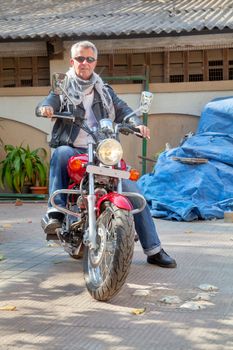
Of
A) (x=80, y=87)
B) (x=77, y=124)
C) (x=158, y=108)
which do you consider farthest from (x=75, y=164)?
(x=158, y=108)

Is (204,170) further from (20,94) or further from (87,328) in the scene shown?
(87,328)

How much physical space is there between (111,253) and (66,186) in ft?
3.42

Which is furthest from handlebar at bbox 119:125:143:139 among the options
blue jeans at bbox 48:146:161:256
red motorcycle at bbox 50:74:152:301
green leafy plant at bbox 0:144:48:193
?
green leafy plant at bbox 0:144:48:193

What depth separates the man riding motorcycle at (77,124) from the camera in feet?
16.5

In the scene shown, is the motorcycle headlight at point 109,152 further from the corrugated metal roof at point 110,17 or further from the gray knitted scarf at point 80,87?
the corrugated metal roof at point 110,17

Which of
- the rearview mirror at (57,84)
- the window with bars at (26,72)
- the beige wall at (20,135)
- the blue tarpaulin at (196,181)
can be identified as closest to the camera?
the rearview mirror at (57,84)

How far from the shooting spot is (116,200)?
4332 millimetres

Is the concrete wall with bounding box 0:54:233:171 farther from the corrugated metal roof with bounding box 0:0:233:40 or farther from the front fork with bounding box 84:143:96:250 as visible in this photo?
the front fork with bounding box 84:143:96:250

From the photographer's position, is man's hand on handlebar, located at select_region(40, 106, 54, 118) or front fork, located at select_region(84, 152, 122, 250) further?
man's hand on handlebar, located at select_region(40, 106, 54, 118)

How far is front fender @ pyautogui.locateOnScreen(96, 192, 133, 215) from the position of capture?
4293 mm

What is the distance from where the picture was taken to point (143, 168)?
11.5 m

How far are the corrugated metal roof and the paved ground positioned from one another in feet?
17.7

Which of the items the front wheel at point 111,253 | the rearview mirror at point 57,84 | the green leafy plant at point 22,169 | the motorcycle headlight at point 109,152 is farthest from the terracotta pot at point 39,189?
the motorcycle headlight at point 109,152

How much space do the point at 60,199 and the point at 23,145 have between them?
7.12 meters
